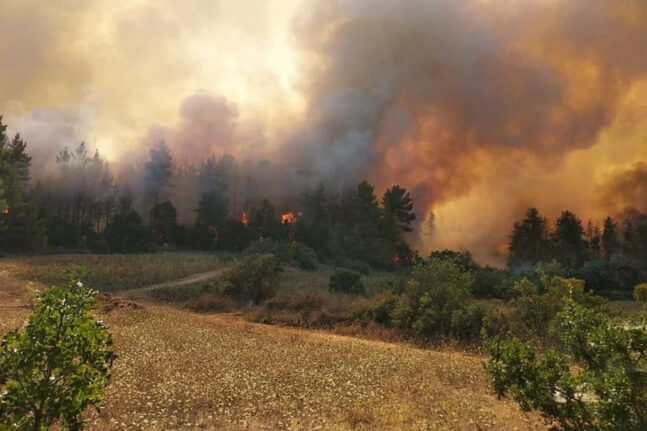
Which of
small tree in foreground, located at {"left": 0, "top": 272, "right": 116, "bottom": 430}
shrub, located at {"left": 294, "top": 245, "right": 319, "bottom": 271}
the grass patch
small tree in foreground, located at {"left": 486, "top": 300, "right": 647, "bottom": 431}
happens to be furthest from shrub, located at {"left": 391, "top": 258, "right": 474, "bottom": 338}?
shrub, located at {"left": 294, "top": 245, "right": 319, "bottom": 271}

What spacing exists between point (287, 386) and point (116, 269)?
38.8 metres

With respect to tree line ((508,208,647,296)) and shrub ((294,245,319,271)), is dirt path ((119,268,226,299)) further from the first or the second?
tree line ((508,208,647,296))

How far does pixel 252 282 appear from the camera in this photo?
36188 mm

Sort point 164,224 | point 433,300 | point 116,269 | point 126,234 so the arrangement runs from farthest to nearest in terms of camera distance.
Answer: point 164,224 < point 126,234 < point 116,269 < point 433,300

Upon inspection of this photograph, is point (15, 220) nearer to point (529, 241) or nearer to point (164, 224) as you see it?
point (164, 224)

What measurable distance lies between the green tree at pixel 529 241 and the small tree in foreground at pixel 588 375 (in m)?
78.2

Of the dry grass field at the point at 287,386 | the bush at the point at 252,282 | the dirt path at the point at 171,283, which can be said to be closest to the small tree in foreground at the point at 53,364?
the dry grass field at the point at 287,386

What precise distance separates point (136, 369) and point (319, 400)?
7108 millimetres

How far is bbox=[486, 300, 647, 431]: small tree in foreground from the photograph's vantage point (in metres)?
5.73

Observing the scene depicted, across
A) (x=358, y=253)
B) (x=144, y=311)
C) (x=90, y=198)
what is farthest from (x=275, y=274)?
(x=90, y=198)

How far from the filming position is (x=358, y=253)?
262 feet

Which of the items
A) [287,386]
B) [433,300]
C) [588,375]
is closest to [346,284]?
[433,300]

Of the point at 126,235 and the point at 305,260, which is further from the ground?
the point at 126,235

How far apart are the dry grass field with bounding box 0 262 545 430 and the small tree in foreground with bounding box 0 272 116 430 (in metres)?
2.78
